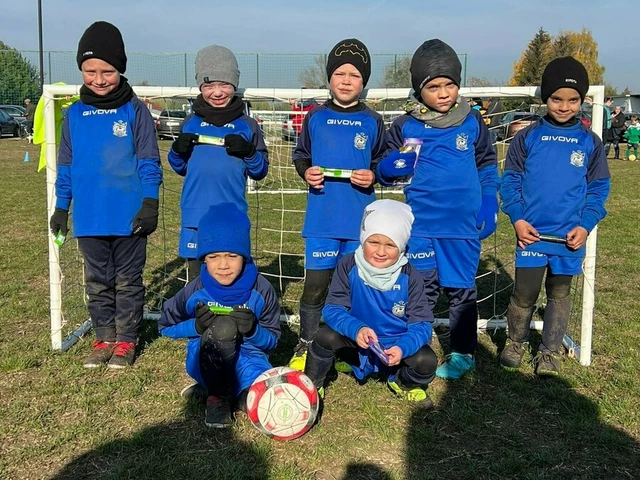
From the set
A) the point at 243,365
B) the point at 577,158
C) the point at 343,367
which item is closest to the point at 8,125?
the point at 343,367

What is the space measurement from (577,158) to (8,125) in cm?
2716

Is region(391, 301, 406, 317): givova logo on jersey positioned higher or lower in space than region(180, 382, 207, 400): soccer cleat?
higher

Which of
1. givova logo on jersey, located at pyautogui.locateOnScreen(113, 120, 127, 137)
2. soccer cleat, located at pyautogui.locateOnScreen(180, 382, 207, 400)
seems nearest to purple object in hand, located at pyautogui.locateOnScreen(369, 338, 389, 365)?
soccer cleat, located at pyautogui.locateOnScreen(180, 382, 207, 400)

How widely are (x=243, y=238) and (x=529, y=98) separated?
231 cm

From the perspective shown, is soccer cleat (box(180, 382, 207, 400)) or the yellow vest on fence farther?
the yellow vest on fence

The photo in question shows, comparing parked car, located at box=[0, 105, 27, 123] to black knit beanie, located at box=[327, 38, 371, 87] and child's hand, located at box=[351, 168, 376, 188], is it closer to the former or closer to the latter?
black knit beanie, located at box=[327, 38, 371, 87]

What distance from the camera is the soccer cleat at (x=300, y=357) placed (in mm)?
3814

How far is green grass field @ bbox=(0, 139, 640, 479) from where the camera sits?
281cm

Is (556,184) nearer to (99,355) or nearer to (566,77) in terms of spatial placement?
(566,77)

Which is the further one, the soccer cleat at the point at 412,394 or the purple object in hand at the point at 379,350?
the soccer cleat at the point at 412,394

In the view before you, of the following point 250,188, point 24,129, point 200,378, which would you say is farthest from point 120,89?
point 24,129

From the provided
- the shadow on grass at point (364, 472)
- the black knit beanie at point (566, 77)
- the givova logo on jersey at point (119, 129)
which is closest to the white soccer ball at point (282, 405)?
the shadow on grass at point (364, 472)

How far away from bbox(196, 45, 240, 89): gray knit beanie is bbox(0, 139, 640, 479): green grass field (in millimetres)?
1825

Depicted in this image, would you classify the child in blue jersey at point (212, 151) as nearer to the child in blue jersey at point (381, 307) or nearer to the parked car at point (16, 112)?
the child in blue jersey at point (381, 307)
